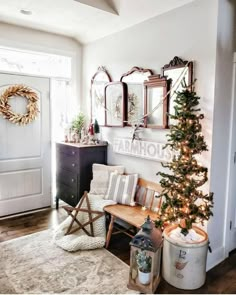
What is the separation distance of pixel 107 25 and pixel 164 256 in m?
2.76

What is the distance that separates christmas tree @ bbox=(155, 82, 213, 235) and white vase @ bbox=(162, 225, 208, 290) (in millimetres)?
142

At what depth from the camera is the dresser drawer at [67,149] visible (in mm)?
3459

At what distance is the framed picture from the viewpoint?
3295mm

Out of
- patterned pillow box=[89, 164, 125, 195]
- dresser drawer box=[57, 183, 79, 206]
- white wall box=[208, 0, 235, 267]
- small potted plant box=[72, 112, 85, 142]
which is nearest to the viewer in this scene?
white wall box=[208, 0, 235, 267]

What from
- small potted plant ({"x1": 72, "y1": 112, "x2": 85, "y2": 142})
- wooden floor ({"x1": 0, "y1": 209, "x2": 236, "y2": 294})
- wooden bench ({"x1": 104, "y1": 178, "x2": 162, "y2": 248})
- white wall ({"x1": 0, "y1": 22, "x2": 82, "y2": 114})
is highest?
white wall ({"x1": 0, "y1": 22, "x2": 82, "y2": 114})

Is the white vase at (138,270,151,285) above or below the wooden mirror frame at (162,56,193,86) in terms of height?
below

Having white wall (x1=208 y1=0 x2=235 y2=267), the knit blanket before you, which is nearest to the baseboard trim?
white wall (x1=208 y1=0 x2=235 y2=267)

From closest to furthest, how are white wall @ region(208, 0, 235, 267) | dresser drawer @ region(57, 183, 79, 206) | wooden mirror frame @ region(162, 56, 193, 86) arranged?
white wall @ region(208, 0, 235, 267)
wooden mirror frame @ region(162, 56, 193, 86)
dresser drawer @ region(57, 183, 79, 206)

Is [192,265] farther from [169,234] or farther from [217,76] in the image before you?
[217,76]

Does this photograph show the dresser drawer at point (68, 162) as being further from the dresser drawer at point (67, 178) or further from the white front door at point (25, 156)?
the white front door at point (25, 156)

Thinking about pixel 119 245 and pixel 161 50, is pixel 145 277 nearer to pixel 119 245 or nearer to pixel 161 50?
pixel 119 245

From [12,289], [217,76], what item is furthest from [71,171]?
[217,76]

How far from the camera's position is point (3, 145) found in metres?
3.62

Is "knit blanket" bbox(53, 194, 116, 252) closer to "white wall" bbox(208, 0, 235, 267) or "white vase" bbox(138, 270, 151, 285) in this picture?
"white vase" bbox(138, 270, 151, 285)
